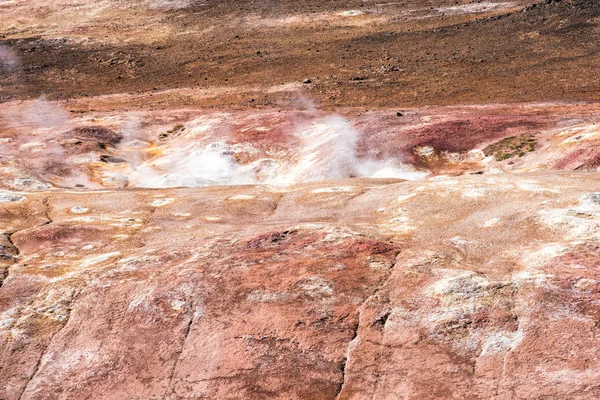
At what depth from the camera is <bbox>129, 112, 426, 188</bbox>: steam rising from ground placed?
4775cm

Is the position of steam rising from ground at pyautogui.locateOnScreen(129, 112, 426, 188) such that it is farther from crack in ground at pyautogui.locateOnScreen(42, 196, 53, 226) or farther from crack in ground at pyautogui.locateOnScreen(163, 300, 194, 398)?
crack in ground at pyautogui.locateOnScreen(163, 300, 194, 398)

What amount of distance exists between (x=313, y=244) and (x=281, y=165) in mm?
27086

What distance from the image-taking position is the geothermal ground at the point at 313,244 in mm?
19156

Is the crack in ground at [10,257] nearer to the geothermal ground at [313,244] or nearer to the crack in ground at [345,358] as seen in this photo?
the geothermal ground at [313,244]

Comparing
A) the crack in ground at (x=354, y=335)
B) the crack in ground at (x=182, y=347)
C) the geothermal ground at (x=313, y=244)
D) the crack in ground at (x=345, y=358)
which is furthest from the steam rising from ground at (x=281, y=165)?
the crack in ground at (x=345, y=358)

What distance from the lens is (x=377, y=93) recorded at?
77812 millimetres

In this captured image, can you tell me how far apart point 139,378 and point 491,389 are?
10.5 metres

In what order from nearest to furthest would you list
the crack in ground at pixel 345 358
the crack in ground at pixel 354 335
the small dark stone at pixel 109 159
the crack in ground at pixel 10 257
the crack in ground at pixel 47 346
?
the crack in ground at pixel 345 358
the crack in ground at pixel 354 335
the crack in ground at pixel 47 346
the crack in ground at pixel 10 257
the small dark stone at pixel 109 159

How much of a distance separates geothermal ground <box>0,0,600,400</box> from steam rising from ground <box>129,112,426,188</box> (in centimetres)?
24

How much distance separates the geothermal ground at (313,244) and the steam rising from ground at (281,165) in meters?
0.24

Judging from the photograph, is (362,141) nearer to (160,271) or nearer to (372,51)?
(160,271)

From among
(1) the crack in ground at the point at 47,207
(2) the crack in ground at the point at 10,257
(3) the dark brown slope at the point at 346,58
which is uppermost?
(2) the crack in ground at the point at 10,257

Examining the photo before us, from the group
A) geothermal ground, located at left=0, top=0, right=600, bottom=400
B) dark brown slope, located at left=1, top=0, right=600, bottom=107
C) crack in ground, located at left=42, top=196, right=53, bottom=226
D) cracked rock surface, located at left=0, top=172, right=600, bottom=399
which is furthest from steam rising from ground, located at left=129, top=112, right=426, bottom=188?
dark brown slope, located at left=1, top=0, right=600, bottom=107

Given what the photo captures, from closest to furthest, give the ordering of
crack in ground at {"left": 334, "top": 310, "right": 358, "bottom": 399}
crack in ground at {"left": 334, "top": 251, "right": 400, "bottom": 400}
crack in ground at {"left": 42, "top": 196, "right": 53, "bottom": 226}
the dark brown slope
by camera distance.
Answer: crack in ground at {"left": 334, "top": 310, "right": 358, "bottom": 399}
crack in ground at {"left": 334, "top": 251, "right": 400, "bottom": 400}
crack in ground at {"left": 42, "top": 196, "right": 53, "bottom": 226}
the dark brown slope
